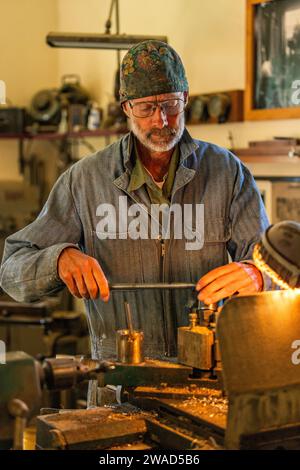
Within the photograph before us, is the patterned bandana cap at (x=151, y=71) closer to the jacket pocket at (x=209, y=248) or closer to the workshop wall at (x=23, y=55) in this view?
the jacket pocket at (x=209, y=248)

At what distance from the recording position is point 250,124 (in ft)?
13.5

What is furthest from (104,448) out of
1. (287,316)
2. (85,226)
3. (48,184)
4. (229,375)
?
(48,184)

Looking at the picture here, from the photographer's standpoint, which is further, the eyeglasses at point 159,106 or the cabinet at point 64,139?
the cabinet at point 64,139

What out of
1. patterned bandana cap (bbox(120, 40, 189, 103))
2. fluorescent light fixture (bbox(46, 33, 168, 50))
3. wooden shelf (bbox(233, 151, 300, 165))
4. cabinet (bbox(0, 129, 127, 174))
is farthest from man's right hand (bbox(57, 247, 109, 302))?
cabinet (bbox(0, 129, 127, 174))

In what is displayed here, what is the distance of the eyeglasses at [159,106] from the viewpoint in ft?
7.41

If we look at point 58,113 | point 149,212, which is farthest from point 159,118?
point 58,113

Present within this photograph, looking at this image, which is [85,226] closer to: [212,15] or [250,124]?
[250,124]

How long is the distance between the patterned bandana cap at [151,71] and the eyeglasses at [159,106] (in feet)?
0.09

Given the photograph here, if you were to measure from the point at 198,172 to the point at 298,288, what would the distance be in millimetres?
881

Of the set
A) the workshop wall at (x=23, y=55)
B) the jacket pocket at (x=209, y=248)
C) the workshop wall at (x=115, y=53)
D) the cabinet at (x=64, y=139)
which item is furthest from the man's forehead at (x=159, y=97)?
the workshop wall at (x=23, y=55)

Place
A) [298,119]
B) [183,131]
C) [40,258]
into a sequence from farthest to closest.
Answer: [298,119], [183,131], [40,258]

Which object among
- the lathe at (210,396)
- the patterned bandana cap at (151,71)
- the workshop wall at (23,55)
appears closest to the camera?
the lathe at (210,396)

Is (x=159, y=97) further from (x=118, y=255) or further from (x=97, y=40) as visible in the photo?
(x=97, y=40)

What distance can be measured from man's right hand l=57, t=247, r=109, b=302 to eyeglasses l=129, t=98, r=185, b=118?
1.58 ft
